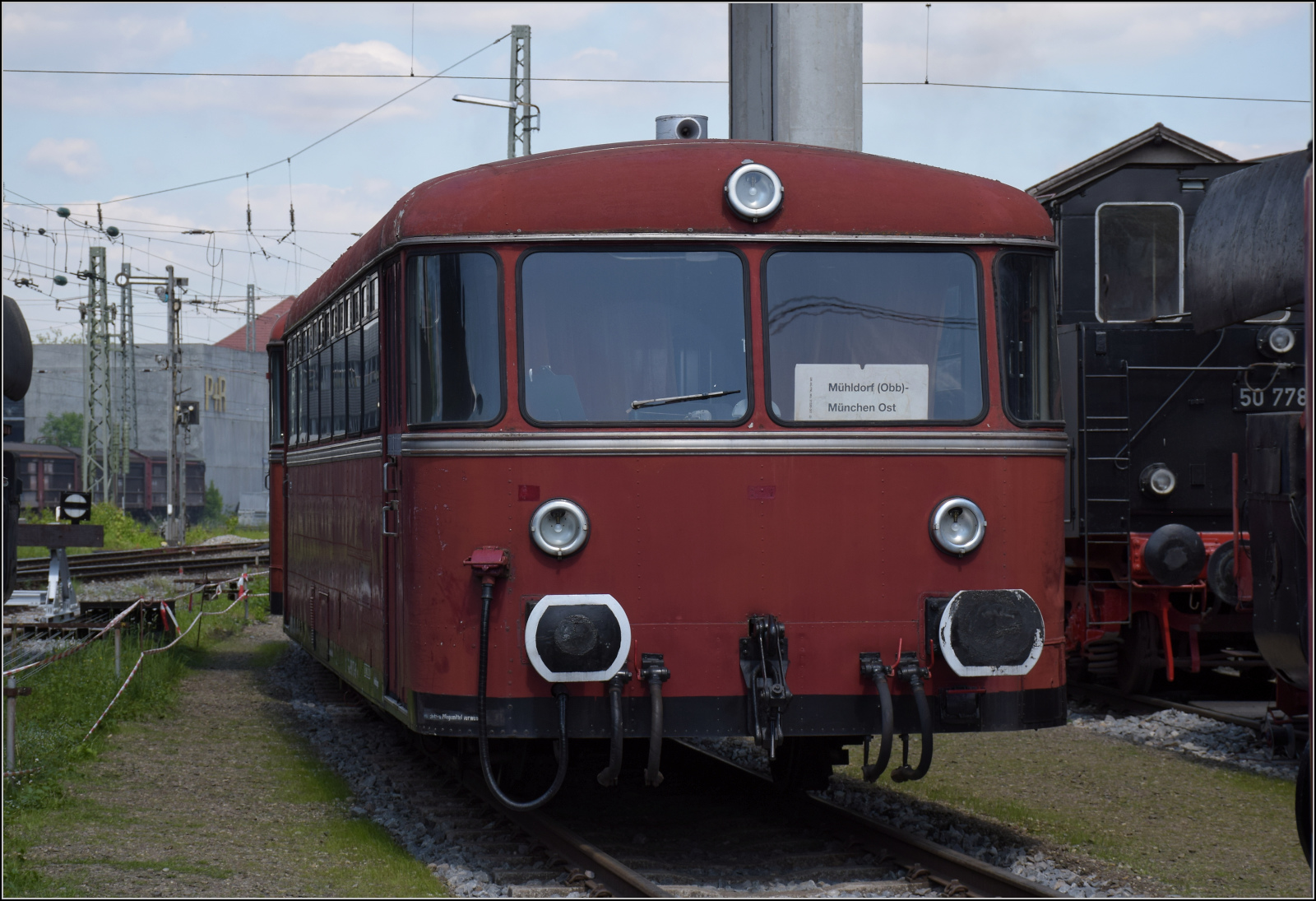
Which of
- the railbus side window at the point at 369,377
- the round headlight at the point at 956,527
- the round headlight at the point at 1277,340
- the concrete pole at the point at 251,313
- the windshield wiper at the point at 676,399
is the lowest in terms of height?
the round headlight at the point at 956,527

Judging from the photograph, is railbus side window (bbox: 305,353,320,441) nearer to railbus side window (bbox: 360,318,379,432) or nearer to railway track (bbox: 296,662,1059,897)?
railbus side window (bbox: 360,318,379,432)

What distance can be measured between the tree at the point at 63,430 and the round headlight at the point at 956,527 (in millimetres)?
61208

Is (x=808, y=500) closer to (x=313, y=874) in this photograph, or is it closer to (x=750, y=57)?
(x=313, y=874)

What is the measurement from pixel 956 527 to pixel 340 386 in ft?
13.2

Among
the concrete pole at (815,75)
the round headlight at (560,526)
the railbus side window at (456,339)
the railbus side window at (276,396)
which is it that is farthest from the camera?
the concrete pole at (815,75)

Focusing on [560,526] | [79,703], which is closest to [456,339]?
[560,526]

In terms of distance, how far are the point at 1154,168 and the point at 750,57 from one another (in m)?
5.02

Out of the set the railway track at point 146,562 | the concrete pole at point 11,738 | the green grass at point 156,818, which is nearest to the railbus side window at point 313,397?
the green grass at point 156,818

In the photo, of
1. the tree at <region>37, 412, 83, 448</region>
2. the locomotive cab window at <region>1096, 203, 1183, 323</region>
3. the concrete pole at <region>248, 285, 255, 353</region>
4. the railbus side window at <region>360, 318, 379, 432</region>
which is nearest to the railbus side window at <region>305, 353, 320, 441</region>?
the railbus side window at <region>360, 318, 379, 432</region>

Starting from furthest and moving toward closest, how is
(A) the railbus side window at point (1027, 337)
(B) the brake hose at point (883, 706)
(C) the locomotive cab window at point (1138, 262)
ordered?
(C) the locomotive cab window at point (1138, 262), (A) the railbus side window at point (1027, 337), (B) the brake hose at point (883, 706)

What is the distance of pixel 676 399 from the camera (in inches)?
257

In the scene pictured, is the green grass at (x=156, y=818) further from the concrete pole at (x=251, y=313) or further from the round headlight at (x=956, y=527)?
the concrete pole at (x=251, y=313)

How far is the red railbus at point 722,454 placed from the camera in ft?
21.0

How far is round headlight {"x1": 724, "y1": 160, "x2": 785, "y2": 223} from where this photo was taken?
6.57m
